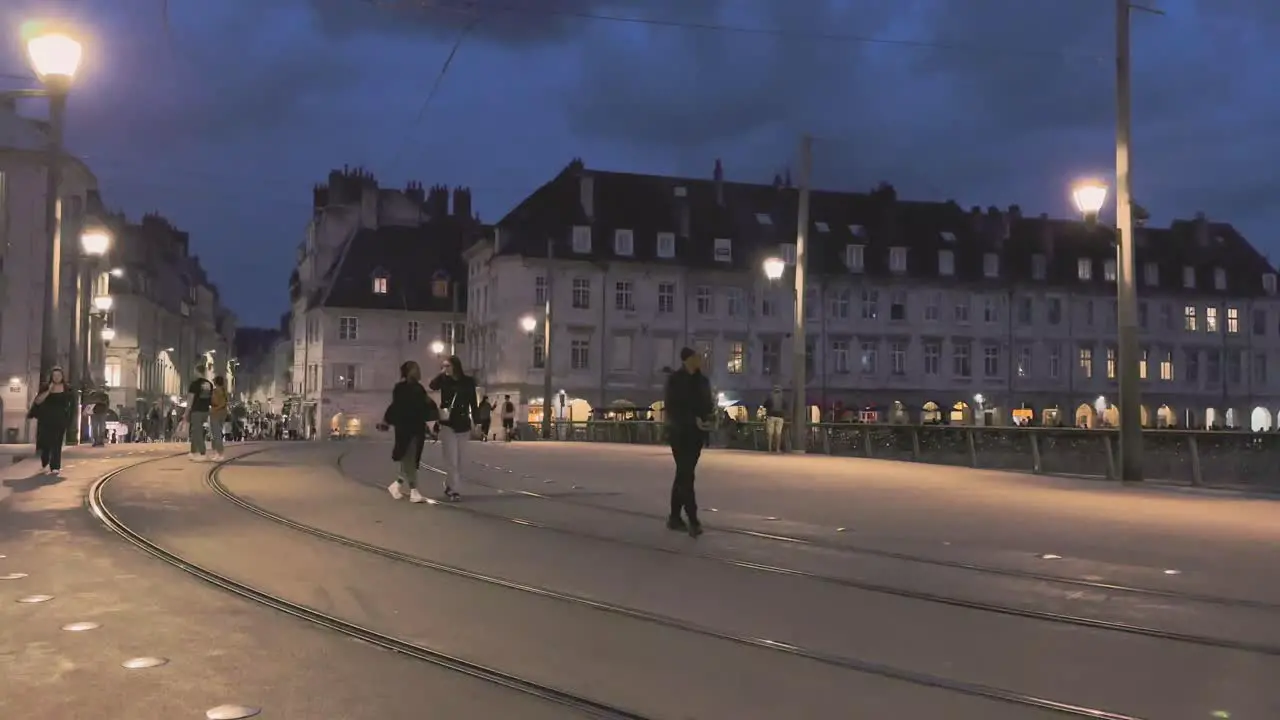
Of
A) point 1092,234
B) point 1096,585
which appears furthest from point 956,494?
point 1092,234

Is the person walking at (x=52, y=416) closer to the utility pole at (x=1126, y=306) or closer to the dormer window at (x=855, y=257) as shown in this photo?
the utility pole at (x=1126, y=306)


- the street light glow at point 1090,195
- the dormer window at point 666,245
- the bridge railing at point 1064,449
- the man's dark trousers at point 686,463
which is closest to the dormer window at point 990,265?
the dormer window at point 666,245

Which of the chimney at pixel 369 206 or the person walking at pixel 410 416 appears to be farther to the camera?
the chimney at pixel 369 206

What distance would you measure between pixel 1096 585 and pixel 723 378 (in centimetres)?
6007

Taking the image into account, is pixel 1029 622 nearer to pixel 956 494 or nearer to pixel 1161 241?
pixel 956 494

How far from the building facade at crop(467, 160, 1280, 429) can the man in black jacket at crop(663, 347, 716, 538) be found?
51080 millimetres

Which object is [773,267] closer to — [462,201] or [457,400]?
[457,400]

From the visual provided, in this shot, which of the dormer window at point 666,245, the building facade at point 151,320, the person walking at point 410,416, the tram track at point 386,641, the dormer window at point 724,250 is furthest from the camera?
the building facade at point 151,320

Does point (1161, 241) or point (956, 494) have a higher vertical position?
point (1161, 241)

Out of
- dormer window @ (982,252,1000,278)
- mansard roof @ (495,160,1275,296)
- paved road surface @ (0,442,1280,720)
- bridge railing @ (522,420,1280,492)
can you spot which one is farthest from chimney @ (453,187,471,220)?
paved road surface @ (0,442,1280,720)

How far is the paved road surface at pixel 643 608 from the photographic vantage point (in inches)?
226

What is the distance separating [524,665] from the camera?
20.8 feet

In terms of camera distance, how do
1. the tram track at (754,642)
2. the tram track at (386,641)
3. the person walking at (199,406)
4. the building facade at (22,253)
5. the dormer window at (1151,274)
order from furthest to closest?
the dormer window at (1151,274) < the building facade at (22,253) < the person walking at (199,406) < the tram track at (754,642) < the tram track at (386,641)

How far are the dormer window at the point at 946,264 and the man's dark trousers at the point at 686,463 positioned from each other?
66.0m
